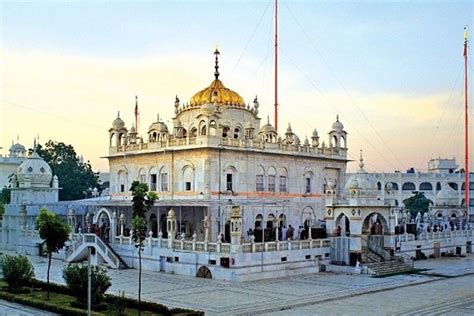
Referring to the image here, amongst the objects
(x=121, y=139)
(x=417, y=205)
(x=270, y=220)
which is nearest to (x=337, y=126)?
(x=270, y=220)

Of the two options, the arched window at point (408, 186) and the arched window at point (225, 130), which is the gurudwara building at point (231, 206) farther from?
the arched window at point (408, 186)

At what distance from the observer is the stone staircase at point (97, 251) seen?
1373 inches

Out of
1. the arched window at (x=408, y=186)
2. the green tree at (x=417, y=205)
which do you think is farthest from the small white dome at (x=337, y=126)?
the arched window at (x=408, y=186)

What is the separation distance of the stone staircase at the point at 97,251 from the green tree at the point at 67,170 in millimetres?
29308

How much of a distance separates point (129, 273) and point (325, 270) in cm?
1066

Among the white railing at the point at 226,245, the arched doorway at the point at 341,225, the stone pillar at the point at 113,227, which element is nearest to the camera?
the white railing at the point at 226,245

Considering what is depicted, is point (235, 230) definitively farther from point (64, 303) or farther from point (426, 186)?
point (426, 186)

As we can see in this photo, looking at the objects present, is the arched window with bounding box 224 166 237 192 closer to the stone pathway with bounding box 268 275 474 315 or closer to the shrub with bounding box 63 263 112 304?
the stone pathway with bounding box 268 275 474 315

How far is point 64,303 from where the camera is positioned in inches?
869

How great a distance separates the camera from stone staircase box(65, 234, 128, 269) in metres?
34.9

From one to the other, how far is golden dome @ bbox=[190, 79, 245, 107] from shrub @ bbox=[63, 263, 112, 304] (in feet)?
77.7

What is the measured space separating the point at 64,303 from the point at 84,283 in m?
1.07

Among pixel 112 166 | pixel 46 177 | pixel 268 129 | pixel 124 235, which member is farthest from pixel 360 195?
pixel 46 177

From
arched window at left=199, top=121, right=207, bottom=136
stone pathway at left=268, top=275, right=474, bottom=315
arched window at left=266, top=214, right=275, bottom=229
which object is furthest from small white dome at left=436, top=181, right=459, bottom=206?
stone pathway at left=268, top=275, right=474, bottom=315
